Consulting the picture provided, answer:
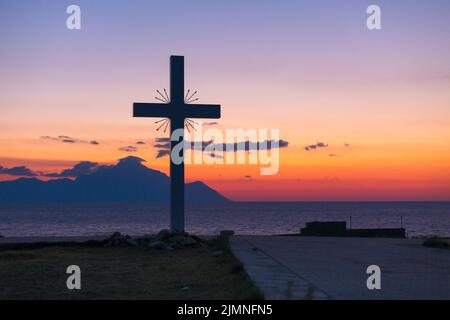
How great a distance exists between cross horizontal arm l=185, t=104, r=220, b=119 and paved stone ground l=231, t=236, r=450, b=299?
4.13 metres

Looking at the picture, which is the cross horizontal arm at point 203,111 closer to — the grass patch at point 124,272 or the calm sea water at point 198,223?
the grass patch at point 124,272

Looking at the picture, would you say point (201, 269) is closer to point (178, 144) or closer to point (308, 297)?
point (308, 297)

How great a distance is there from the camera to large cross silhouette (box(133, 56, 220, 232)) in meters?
24.5

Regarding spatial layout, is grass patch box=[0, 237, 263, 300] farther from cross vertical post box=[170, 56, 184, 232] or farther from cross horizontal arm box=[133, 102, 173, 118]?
cross horizontal arm box=[133, 102, 173, 118]

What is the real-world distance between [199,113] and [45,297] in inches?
499

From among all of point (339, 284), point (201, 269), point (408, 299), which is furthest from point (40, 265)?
point (408, 299)

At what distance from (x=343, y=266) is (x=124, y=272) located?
467cm

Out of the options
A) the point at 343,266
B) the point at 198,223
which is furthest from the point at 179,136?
the point at 198,223

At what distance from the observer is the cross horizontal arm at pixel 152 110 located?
24.5m

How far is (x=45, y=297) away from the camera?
1294 centimetres

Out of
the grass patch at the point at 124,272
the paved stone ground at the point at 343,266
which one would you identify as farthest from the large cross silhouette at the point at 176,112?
the grass patch at the point at 124,272

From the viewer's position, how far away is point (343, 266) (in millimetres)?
15875

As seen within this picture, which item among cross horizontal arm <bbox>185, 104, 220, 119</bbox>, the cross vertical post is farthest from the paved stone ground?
cross horizontal arm <bbox>185, 104, 220, 119</bbox>
